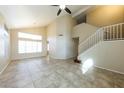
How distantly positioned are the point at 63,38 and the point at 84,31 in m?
2.00

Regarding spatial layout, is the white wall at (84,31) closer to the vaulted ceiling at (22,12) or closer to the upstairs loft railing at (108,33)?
the upstairs loft railing at (108,33)

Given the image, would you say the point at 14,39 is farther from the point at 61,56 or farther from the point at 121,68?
the point at 121,68

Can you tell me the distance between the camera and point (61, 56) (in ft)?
29.9

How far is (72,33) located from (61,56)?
2.39 meters

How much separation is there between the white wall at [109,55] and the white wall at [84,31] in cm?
218

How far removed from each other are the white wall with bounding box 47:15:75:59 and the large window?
6.85 ft

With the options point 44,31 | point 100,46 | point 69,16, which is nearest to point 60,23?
point 69,16

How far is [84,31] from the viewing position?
26.6 ft

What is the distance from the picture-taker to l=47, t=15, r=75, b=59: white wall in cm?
906

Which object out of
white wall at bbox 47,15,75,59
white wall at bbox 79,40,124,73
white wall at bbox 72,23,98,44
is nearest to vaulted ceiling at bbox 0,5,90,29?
white wall at bbox 47,15,75,59

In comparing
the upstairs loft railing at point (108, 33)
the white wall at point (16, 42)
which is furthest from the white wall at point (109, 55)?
the white wall at point (16, 42)

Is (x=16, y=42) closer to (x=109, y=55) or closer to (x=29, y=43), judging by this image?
(x=29, y=43)

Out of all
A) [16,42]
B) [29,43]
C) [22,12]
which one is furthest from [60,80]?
[29,43]

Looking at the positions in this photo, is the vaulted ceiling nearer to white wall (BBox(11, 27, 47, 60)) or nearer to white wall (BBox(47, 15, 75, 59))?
white wall (BBox(47, 15, 75, 59))
